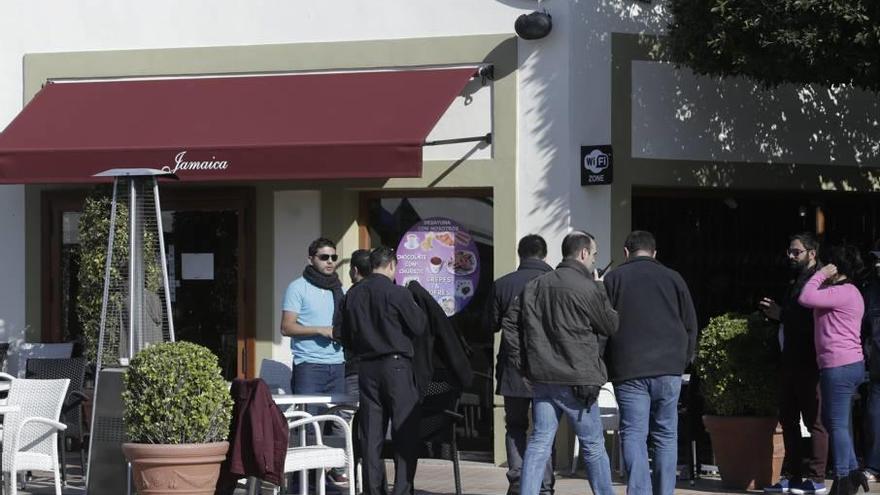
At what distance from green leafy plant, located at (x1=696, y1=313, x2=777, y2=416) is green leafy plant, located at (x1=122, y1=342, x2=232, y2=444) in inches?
152

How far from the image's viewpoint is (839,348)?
11188 millimetres

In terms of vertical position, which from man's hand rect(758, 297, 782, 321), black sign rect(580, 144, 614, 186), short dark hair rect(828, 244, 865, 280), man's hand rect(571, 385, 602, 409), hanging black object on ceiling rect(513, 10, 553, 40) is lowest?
man's hand rect(571, 385, 602, 409)

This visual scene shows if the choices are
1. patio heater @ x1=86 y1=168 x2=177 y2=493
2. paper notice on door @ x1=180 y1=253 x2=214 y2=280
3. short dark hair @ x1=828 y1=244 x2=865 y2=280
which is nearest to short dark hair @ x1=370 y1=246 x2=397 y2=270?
patio heater @ x1=86 y1=168 x2=177 y2=493

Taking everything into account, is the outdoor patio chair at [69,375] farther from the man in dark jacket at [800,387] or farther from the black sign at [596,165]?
the man in dark jacket at [800,387]

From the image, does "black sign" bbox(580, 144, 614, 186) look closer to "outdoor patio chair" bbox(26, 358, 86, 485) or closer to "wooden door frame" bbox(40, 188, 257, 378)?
"wooden door frame" bbox(40, 188, 257, 378)

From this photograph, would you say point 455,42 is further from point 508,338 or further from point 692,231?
point 508,338

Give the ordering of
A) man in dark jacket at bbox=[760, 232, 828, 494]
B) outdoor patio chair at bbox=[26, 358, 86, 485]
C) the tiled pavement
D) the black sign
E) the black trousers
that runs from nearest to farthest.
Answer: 1. the black trousers
2. man in dark jacket at bbox=[760, 232, 828, 494]
3. the tiled pavement
4. outdoor patio chair at bbox=[26, 358, 86, 485]
5. the black sign

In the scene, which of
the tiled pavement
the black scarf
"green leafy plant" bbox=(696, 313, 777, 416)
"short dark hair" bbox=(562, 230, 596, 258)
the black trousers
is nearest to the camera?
"short dark hair" bbox=(562, 230, 596, 258)

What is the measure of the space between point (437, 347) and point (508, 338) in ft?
4.31

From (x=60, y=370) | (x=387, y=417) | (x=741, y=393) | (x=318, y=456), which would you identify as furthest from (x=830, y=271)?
(x=60, y=370)

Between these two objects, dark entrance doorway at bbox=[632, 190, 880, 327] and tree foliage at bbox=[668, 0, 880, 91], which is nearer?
tree foliage at bbox=[668, 0, 880, 91]

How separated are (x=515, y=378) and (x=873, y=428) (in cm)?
282

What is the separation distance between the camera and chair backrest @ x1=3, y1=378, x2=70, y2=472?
35.7ft

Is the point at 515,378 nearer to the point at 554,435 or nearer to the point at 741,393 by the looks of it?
the point at 554,435
